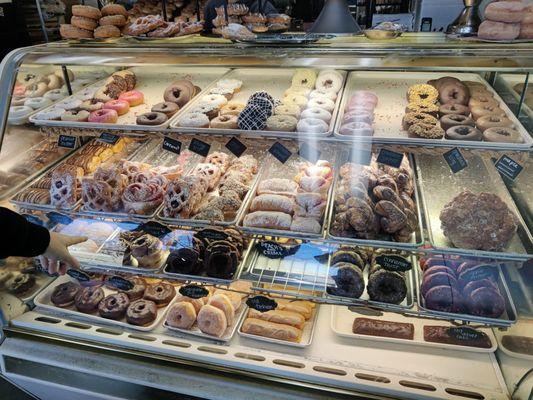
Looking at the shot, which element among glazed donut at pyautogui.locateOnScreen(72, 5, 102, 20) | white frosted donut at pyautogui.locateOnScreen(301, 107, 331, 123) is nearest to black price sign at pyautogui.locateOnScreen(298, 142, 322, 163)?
white frosted donut at pyautogui.locateOnScreen(301, 107, 331, 123)

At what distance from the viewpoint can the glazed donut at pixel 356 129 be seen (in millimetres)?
2270

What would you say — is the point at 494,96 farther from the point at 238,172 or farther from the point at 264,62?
the point at 238,172

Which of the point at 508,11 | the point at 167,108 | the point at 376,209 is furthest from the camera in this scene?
the point at 167,108

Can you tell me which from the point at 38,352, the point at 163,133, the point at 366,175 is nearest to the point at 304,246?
the point at 366,175

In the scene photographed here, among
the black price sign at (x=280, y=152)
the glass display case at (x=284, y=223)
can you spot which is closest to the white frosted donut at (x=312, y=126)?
the glass display case at (x=284, y=223)

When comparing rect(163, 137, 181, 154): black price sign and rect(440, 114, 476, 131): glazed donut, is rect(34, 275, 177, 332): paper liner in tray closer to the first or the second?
rect(163, 137, 181, 154): black price sign

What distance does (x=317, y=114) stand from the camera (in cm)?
249

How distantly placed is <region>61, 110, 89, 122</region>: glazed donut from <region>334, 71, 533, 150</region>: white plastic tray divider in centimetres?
155

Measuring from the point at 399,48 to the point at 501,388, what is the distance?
190 cm

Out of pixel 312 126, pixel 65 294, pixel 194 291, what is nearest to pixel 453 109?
pixel 312 126

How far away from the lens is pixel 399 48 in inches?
86.2

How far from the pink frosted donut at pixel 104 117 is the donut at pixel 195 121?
426 millimetres

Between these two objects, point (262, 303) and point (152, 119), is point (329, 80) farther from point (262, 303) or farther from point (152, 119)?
point (262, 303)

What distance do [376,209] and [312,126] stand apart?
1.96ft
